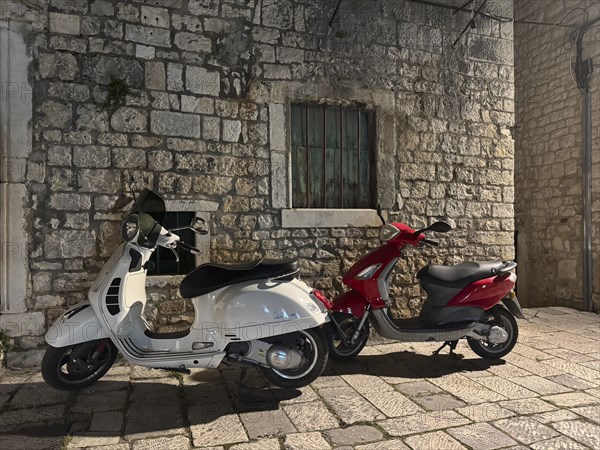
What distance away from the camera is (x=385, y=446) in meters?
2.39

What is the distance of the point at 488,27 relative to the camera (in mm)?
5410

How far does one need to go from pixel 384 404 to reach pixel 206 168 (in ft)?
8.97

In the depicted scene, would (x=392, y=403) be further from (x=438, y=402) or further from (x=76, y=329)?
(x=76, y=329)

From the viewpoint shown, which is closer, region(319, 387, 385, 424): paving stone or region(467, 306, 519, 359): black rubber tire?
region(319, 387, 385, 424): paving stone

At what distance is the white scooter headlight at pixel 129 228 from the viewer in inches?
119

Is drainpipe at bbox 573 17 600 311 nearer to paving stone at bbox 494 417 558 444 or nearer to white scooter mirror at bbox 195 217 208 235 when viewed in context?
paving stone at bbox 494 417 558 444

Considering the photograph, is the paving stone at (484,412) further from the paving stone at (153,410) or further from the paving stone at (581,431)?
the paving stone at (153,410)

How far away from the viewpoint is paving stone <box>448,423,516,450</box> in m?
2.40

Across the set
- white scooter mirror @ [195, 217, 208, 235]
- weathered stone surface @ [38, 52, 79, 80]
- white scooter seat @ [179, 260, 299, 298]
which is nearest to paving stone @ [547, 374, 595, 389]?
white scooter seat @ [179, 260, 299, 298]

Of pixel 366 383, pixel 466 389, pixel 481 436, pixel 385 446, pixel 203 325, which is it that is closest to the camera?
pixel 385 446

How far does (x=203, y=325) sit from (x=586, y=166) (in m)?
6.76

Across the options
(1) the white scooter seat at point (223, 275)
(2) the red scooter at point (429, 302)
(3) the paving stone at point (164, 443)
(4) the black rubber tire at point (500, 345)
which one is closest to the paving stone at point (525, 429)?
(2) the red scooter at point (429, 302)

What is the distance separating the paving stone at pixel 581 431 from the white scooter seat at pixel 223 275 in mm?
1987

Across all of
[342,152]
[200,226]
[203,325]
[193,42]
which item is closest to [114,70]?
[193,42]
